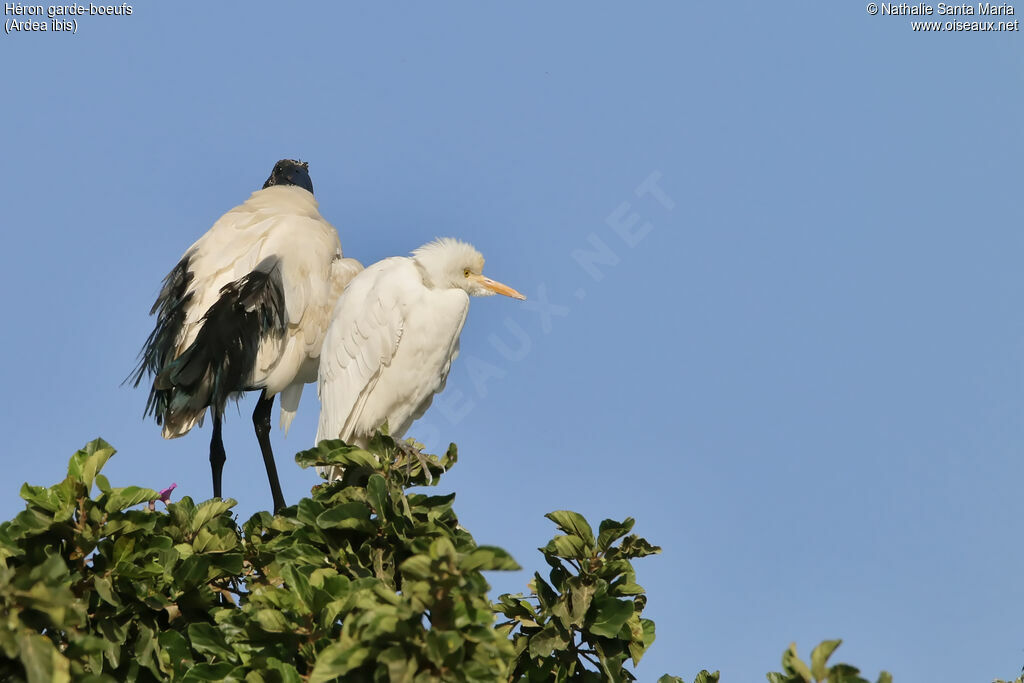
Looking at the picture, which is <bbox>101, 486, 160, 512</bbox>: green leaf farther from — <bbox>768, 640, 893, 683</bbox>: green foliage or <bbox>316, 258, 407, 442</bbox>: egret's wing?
<bbox>316, 258, 407, 442</bbox>: egret's wing

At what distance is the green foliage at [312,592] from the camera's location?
3.20 meters

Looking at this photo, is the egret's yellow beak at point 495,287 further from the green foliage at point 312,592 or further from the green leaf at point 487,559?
the green leaf at point 487,559

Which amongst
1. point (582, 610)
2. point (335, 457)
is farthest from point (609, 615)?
point (335, 457)

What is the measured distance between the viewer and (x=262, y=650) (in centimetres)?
365

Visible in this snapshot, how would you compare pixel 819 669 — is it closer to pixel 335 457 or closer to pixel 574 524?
pixel 574 524

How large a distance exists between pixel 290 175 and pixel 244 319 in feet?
5.91

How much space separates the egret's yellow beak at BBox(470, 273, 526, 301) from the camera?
689 cm

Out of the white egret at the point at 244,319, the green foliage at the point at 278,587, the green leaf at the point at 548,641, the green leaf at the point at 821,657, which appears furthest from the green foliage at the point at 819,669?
the white egret at the point at 244,319

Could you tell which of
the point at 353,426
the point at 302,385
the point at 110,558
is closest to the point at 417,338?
the point at 353,426

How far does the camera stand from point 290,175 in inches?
341

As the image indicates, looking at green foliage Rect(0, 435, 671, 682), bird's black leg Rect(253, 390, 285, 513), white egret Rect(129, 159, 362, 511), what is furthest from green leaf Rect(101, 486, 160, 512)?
bird's black leg Rect(253, 390, 285, 513)

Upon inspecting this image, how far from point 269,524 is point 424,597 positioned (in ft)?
4.58

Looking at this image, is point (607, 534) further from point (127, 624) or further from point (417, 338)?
point (417, 338)

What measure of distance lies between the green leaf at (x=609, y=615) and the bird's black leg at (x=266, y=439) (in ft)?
11.9
